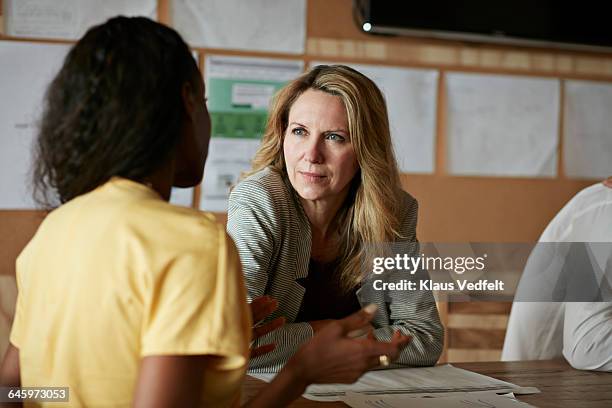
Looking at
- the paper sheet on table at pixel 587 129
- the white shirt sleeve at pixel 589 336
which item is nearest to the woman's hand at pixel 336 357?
the white shirt sleeve at pixel 589 336

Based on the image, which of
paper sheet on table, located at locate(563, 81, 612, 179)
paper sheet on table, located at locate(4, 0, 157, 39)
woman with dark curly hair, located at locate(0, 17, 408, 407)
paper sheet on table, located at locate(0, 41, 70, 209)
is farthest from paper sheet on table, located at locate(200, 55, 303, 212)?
woman with dark curly hair, located at locate(0, 17, 408, 407)

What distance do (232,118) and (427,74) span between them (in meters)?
0.82

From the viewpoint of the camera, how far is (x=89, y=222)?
80cm

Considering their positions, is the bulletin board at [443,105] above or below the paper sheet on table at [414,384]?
above

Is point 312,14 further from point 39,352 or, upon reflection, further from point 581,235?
point 39,352

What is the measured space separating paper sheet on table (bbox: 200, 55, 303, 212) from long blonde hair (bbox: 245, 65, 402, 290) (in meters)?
1.01

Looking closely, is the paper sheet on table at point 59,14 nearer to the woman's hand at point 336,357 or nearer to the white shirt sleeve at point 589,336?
the white shirt sleeve at point 589,336

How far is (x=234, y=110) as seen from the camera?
290 cm

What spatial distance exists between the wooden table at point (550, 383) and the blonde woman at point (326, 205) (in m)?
0.16

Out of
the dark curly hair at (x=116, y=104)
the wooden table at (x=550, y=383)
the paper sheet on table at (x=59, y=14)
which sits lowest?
the wooden table at (x=550, y=383)

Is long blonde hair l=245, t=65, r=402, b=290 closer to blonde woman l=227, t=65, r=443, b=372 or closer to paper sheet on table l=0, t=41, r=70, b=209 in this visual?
blonde woman l=227, t=65, r=443, b=372

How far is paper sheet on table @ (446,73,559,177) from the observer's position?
3.15 metres

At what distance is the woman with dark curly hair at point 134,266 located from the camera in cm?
76

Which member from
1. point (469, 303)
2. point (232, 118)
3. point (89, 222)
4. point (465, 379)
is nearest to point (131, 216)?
point (89, 222)
